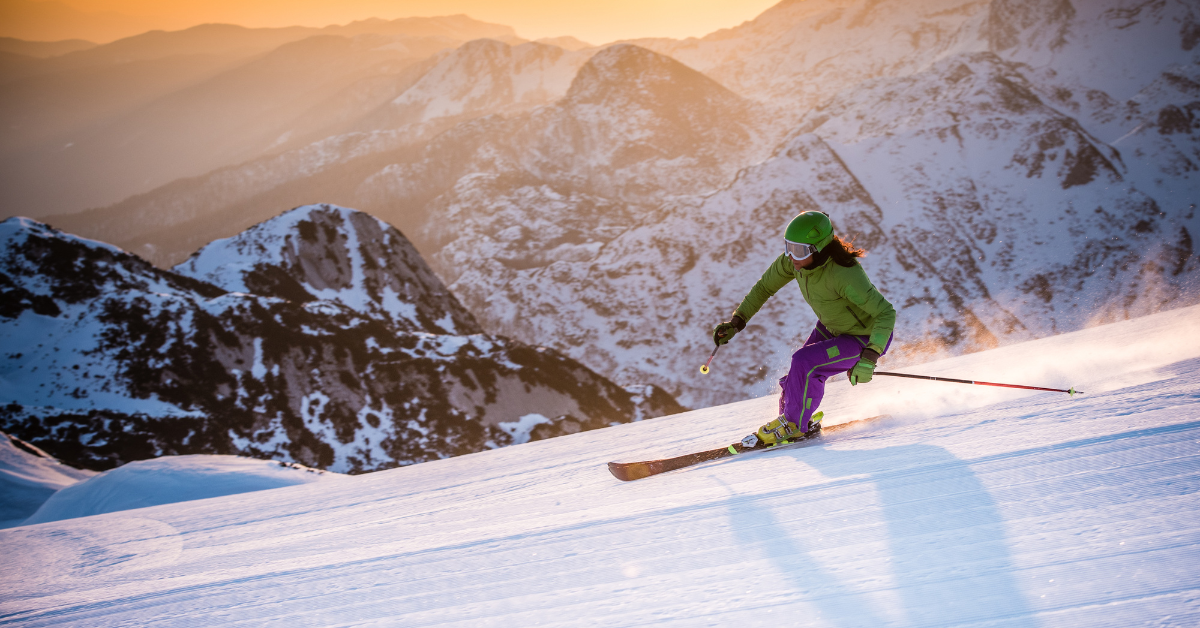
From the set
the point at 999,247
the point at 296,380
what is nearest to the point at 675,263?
the point at 999,247

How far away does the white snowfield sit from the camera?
2455 millimetres

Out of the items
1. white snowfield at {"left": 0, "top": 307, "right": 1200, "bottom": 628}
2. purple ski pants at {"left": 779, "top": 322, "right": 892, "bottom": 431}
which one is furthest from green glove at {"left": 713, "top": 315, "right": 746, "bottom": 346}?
white snowfield at {"left": 0, "top": 307, "right": 1200, "bottom": 628}

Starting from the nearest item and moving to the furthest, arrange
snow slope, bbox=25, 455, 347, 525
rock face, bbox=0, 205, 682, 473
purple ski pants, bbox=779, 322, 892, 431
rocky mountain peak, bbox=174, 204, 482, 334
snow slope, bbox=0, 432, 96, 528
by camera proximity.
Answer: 1. purple ski pants, bbox=779, 322, 892, 431
2. snow slope, bbox=25, 455, 347, 525
3. snow slope, bbox=0, 432, 96, 528
4. rock face, bbox=0, 205, 682, 473
5. rocky mountain peak, bbox=174, 204, 482, 334

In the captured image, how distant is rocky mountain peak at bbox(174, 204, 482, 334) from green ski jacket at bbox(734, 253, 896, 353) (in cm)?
5830

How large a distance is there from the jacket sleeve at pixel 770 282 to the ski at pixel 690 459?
1338 millimetres

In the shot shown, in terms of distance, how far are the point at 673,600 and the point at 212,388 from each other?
46571 mm

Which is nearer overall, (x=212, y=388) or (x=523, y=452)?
(x=523, y=452)

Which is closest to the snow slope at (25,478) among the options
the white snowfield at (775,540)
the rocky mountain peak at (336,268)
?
the white snowfield at (775,540)

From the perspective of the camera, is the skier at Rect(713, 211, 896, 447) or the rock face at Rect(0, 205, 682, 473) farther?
the rock face at Rect(0, 205, 682, 473)

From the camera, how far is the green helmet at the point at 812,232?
17.7 ft

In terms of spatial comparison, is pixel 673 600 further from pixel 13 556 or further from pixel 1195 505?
pixel 13 556

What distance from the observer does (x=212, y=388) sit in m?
40.0

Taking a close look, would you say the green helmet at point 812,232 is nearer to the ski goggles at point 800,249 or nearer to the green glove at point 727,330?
the ski goggles at point 800,249

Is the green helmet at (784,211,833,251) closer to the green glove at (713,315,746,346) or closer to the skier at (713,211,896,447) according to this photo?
the skier at (713,211,896,447)
